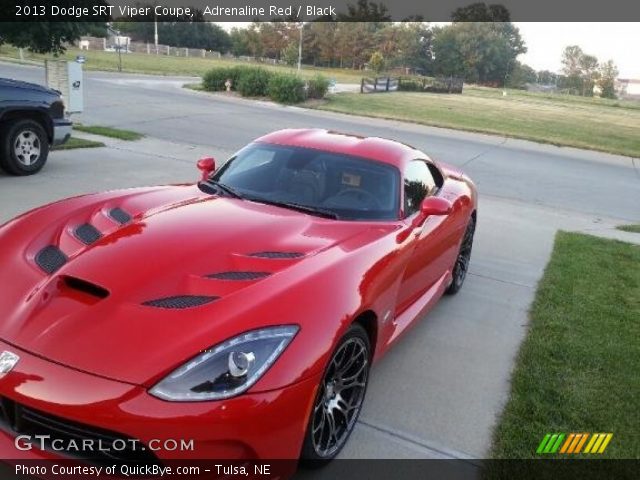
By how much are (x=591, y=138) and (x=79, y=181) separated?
889 inches

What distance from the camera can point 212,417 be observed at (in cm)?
205

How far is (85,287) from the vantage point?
2.55 metres

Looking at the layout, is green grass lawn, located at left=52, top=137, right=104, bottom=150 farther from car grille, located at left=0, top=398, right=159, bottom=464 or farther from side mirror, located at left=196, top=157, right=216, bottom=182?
car grille, located at left=0, top=398, right=159, bottom=464

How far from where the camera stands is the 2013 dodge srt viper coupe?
209 centimetres

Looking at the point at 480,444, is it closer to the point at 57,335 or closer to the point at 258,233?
the point at 258,233

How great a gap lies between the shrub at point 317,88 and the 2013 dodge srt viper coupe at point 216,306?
2518cm

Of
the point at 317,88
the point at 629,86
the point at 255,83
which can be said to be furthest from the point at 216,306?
the point at 629,86

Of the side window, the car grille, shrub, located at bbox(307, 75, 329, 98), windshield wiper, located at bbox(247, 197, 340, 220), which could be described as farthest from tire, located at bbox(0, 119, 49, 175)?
shrub, located at bbox(307, 75, 329, 98)

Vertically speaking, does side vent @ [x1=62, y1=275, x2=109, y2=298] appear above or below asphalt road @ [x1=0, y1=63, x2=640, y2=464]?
above

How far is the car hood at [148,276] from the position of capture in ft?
7.27

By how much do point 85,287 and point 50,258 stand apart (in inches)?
18.8

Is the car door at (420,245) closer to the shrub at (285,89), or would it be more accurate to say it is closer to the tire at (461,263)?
the tire at (461,263)

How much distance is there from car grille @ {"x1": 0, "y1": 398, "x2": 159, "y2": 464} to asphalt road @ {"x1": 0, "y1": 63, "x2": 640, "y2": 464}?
1.19m

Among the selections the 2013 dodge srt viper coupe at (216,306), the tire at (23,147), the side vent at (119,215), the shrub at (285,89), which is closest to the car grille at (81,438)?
the 2013 dodge srt viper coupe at (216,306)
